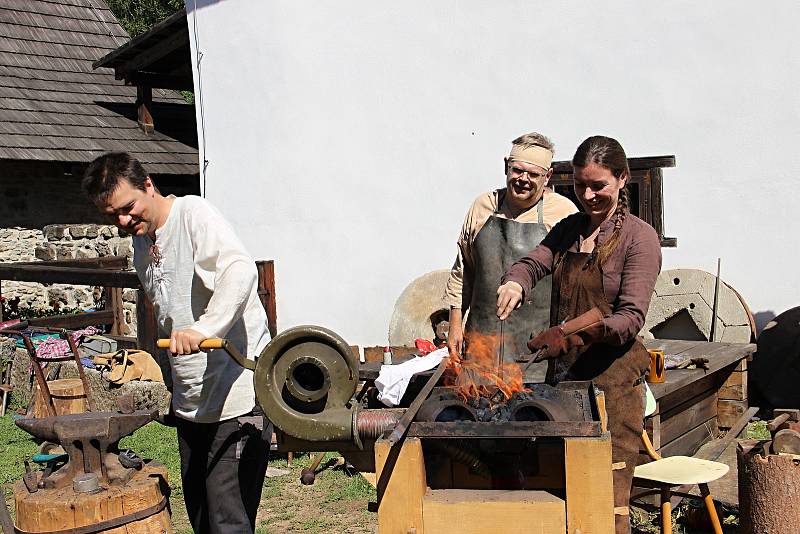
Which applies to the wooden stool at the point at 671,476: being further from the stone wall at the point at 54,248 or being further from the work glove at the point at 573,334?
the stone wall at the point at 54,248

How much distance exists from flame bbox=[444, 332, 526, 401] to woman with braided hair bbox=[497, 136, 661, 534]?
0.15 meters

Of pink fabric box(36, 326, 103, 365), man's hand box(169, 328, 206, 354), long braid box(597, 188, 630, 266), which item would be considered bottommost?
pink fabric box(36, 326, 103, 365)

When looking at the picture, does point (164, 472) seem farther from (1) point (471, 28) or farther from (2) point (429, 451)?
(1) point (471, 28)

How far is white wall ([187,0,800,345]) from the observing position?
22.0 feet

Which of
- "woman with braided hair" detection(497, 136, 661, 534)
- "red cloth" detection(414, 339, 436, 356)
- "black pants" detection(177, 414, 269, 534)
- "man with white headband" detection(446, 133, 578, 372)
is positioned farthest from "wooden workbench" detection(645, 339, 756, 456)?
"black pants" detection(177, 414, 269, 534)

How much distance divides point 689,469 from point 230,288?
89.0 inches

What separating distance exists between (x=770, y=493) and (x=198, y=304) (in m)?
2.66

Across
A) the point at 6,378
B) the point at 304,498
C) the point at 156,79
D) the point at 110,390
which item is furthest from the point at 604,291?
the point at 156,79

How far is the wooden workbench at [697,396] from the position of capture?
205 inches

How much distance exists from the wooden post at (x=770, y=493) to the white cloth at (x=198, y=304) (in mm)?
2331

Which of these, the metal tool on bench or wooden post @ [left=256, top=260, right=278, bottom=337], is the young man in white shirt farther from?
wooden post @ [left=256, top=260, right=278, bottom=337]

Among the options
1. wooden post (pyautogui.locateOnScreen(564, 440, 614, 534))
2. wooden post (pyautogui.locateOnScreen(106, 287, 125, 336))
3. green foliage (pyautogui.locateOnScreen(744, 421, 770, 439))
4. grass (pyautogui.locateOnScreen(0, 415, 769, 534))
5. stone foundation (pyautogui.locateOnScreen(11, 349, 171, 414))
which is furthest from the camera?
wooden post (pyautogui.locateOnScreen(106, 287, 125, 336))

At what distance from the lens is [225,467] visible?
3141 mm

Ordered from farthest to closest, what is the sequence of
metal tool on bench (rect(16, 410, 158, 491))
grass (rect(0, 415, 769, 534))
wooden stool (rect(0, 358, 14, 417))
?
1. wooden stool (rect(0, 358, 14, 417))
2. grass (rect(0, 415, 769, 534))
3. metal tool on bench (rect(16, 410, 158, 491))
